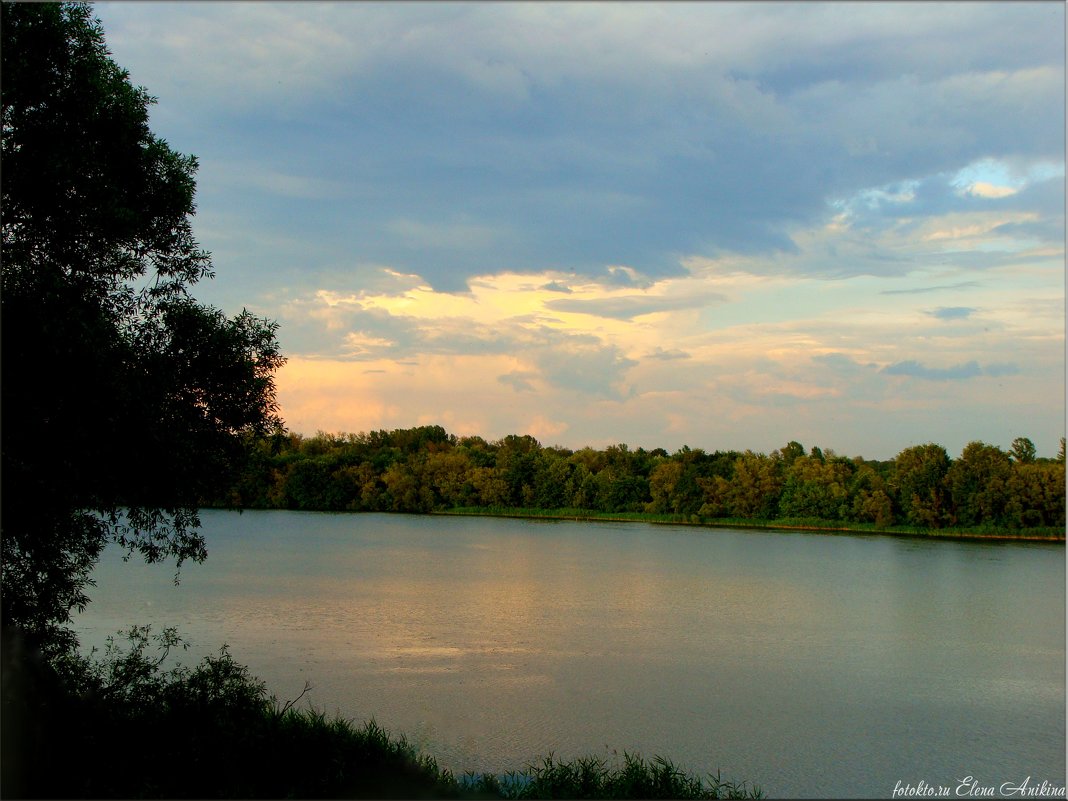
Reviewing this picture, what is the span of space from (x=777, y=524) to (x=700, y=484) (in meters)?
7.08

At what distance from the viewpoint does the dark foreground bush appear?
8273 mm

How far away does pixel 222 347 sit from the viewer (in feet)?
33.2

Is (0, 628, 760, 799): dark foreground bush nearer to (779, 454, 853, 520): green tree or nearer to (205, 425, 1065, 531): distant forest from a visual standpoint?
(205, 425, 1065, 531): distant forest

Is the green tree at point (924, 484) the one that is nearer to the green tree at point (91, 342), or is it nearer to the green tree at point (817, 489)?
the green tree at point (817, 489)

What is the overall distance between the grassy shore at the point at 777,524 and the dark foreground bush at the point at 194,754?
48.6 metres

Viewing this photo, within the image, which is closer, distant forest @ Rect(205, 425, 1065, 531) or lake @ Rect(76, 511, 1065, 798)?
lake @ Rect(76, 511, 1065, 798)

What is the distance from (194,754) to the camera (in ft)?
28.7

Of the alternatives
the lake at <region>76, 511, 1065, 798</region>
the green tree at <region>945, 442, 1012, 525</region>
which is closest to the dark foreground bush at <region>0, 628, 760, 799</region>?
the lake at <region>76, 511, 1065, 798</region>

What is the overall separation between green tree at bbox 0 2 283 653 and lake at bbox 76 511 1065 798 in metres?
5.08

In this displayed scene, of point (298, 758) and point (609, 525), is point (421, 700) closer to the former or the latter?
point (298, 758)

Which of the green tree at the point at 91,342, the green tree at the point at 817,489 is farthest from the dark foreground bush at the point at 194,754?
the green tree at the point at 817,489

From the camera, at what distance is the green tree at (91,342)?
333 inches

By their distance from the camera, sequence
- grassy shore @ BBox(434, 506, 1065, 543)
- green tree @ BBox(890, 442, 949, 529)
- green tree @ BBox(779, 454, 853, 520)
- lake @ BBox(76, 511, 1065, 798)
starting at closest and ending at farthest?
lake @ BBox(76, 511, 1065, 798) → grassy shore @ BBox(434, 506, 1065, 543) → green tree @ BBox(890, 442, 949, 529) → green tree @ BBox(779, 454, 853, 520)

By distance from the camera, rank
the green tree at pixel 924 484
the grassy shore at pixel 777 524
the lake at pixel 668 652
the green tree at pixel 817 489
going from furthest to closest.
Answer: the green tree at pixel 817 489 < the green tree at pixel 924 484 < the grassy shore at pixel 777 524 < the lake at pixel 668 652
